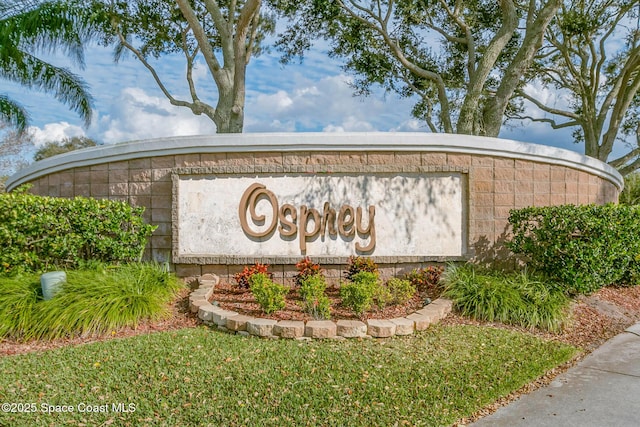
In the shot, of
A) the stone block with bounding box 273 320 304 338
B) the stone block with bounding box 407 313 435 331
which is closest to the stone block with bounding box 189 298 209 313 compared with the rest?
the stone block with bounding box 273 320 304 338

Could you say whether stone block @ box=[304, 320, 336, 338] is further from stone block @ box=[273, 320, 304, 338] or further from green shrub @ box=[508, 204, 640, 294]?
green shrub @ box=[508, 204, 640, 294]

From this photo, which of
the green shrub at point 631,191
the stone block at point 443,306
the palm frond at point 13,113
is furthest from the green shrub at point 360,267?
the palm frond at point 13,113

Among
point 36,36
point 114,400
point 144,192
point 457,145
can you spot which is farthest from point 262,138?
point 36,36

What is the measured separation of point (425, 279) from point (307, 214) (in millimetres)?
2039

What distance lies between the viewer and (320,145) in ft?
20.7

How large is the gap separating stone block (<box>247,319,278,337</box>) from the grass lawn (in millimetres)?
122

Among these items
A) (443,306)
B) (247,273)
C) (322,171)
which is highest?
(322,171)

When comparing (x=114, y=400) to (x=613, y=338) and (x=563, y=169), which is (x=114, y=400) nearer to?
(x=613, y=338)

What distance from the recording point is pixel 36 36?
37.5 feet

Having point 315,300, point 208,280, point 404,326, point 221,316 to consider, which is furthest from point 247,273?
point 404,326

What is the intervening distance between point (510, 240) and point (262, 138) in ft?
14.0

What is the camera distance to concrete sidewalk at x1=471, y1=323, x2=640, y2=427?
3.15 meters

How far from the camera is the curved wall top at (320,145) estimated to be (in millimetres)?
6297

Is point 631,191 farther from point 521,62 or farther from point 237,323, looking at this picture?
point 237,323
